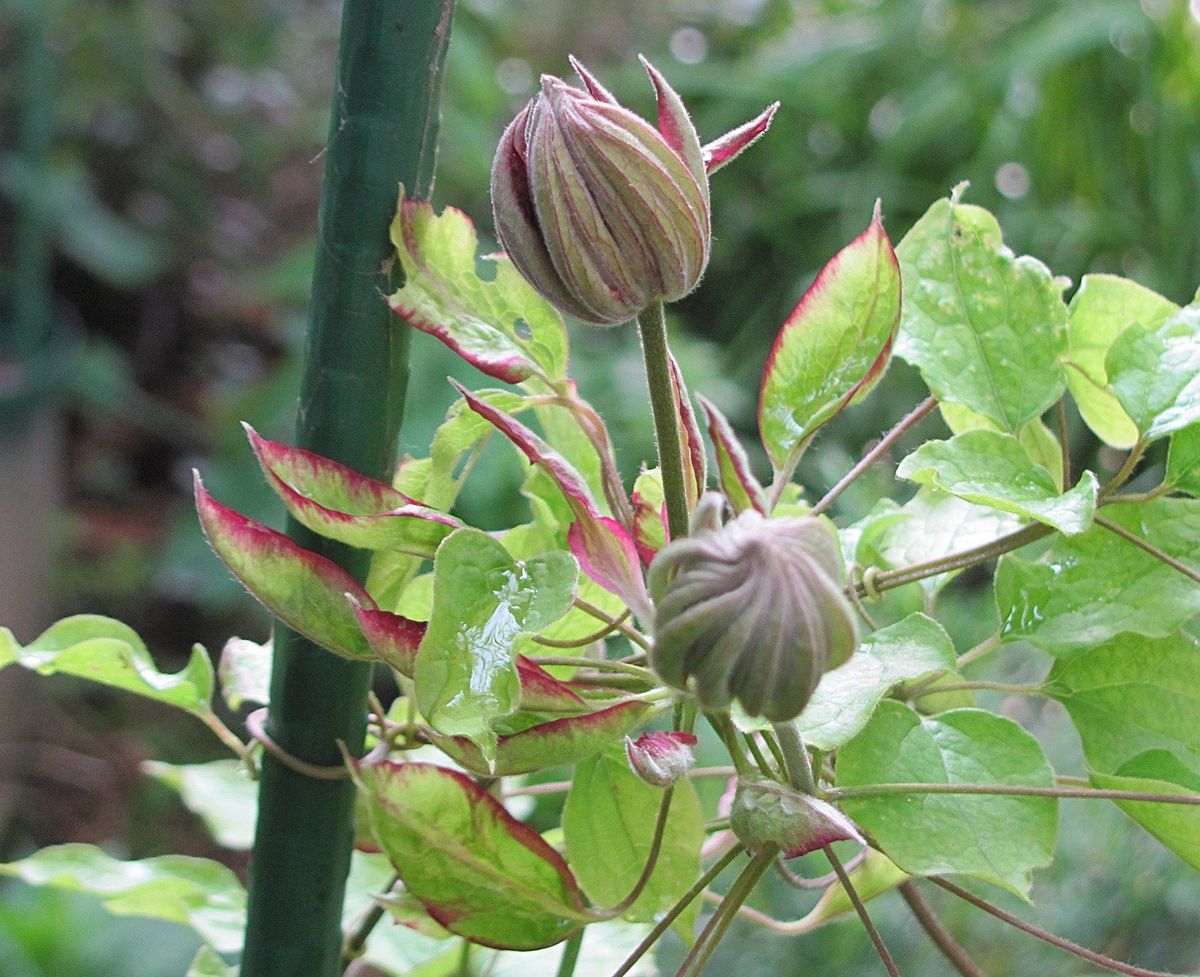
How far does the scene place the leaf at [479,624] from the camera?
0.60 feet

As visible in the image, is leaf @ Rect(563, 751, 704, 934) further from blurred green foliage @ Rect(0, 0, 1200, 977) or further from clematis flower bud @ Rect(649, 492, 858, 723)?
blurred green foliage @ Rect(0, 0, 1200, 977)

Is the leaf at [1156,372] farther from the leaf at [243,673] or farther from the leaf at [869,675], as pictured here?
the leaf at [243,673]

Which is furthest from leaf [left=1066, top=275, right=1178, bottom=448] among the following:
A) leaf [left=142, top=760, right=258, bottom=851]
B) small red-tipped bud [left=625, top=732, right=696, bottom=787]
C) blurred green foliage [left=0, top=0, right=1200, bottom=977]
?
blurred green foliage [left=0, top=0, right=1200, bottom=977]

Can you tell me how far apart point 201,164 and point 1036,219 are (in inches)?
43.3

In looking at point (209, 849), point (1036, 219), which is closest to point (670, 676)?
point (209, 849)

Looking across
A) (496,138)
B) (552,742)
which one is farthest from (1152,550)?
(496,138)

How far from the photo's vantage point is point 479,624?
0.19 metres

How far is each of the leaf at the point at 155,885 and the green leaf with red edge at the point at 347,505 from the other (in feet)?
0.43

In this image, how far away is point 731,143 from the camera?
21 cm

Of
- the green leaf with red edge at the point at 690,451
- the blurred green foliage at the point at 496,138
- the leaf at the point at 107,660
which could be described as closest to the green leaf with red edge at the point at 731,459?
the green leaf with red edge at the point at 690,451

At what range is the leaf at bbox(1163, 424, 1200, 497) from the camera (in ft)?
0.75

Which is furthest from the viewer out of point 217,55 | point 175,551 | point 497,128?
point 217,55

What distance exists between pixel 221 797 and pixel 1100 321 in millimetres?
249

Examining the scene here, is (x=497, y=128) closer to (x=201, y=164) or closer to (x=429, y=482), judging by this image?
(x=201, y=164)
